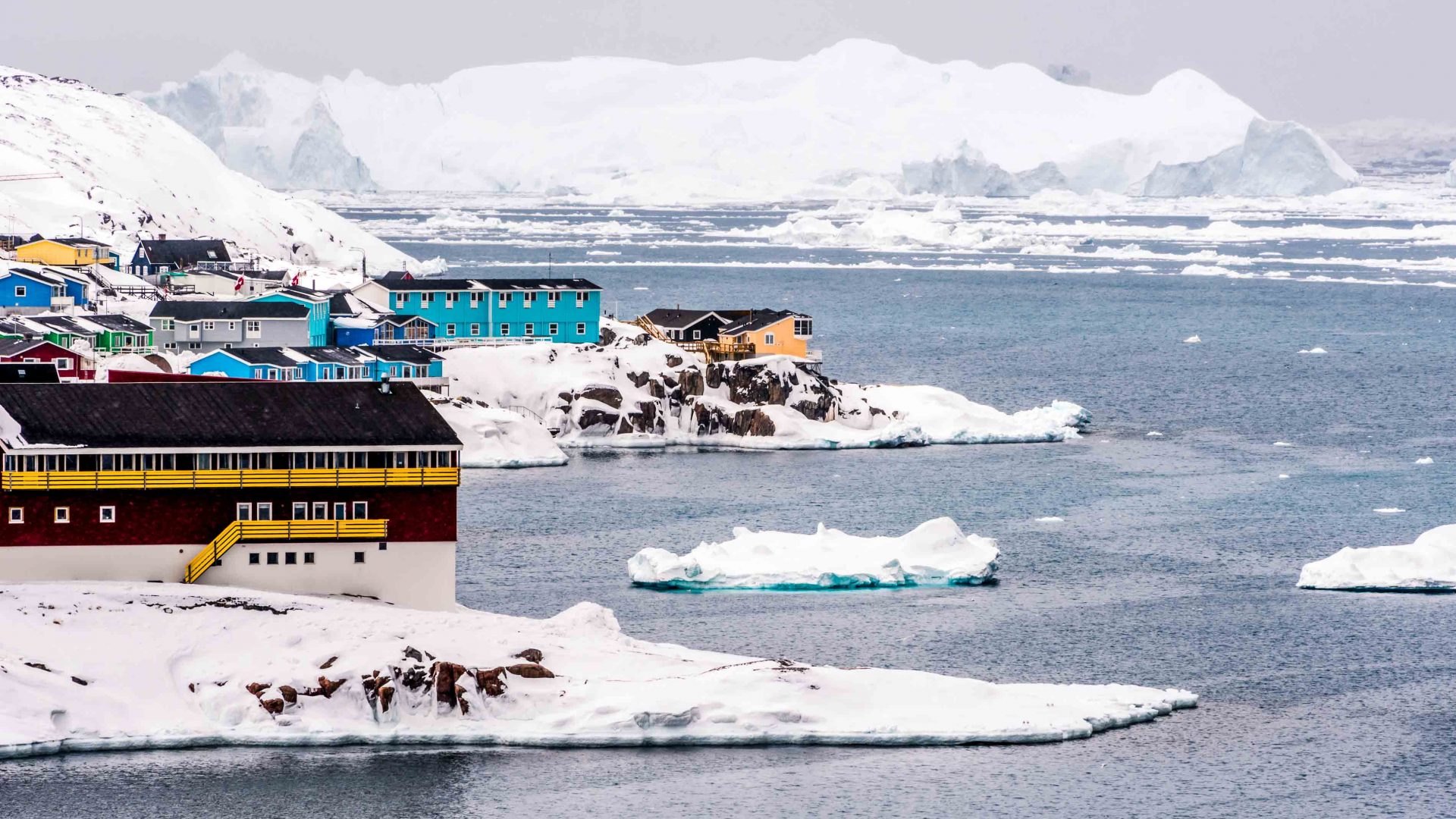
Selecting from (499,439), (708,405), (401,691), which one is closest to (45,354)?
(499,439)

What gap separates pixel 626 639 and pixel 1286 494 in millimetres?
32846

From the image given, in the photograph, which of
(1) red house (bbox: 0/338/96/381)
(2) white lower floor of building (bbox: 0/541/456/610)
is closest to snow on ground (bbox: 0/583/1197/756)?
(2) white lower floor of building (bbox: 0/541/456/610)

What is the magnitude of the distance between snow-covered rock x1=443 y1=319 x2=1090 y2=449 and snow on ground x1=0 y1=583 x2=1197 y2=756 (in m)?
40.4

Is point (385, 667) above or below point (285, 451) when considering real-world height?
below

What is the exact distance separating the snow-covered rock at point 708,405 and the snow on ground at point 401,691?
4036cm

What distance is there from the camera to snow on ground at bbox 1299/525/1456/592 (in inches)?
2130

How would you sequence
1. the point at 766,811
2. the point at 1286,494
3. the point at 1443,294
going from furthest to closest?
the point at 1443,294 → the point at 1286,494 → the point at 766,811

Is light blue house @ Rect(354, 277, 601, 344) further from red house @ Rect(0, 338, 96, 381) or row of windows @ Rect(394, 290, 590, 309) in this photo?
red house @ Rect(0, 338, 96, 381)

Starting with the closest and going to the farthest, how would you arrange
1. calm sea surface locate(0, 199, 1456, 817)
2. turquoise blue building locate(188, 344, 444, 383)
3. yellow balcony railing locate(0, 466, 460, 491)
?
calm sea surface locate(0, 199, 1456, 817) < yellow balcony railing locate(0, 466, 460, 491) < turquoise blue building locate(188, 344, 444, 383)

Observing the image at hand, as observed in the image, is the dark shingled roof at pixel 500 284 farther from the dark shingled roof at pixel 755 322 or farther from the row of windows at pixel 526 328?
the dark shingled roof at pixel 755 322

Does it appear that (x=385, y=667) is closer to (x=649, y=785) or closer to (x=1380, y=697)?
(x=649, y=785)

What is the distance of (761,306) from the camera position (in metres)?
141

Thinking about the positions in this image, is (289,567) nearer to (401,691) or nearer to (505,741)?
(401,691)

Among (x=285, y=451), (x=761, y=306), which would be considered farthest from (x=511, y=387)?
(x=761, y=306)
